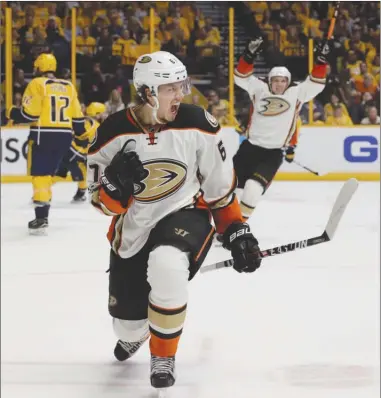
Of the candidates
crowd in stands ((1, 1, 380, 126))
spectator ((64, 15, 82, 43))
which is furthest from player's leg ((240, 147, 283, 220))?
spectator ((64, 15, 82, 43))

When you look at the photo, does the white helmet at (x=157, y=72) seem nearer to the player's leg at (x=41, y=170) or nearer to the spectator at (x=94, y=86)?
the player's leg at (x=41, y=170)

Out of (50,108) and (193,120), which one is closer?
(193,120)

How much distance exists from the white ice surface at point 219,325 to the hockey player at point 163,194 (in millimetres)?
271

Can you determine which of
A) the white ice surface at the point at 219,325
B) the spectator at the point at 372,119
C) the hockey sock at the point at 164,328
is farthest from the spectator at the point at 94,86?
the hockey sock at the point at 164,328

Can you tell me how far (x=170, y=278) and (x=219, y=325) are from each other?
101 centimetres

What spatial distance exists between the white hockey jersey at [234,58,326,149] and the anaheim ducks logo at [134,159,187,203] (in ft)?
9.83

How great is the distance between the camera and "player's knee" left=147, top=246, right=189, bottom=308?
2381 mm

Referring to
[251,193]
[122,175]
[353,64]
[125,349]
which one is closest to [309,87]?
[251,193]

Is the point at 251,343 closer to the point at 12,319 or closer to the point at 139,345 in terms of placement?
the point at 139,345

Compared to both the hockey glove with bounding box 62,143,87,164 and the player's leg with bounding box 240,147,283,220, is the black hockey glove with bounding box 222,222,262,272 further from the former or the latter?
the hockey glove with bounding box 62,143,87,164

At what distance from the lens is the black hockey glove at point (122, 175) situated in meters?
2.41

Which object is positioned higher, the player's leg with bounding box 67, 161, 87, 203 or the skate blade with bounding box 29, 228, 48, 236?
the skate blade with bounding box 29, 228, 48, 236

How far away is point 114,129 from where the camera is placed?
8.14 ft

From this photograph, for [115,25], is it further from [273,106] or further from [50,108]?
[273,106]
